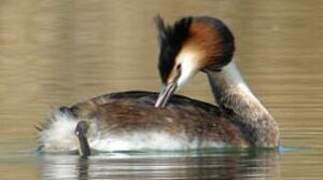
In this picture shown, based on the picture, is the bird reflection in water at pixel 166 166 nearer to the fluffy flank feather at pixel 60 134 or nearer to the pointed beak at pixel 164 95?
the fluffy flank feather at pixel 60 134

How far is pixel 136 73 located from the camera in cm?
1927

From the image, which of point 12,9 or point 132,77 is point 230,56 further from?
point 12,9

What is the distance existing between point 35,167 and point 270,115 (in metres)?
2.47

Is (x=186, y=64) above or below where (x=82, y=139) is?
above

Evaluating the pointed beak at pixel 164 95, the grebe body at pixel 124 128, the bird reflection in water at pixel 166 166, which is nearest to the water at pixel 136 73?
the bird reflection in water at pixel 166 166

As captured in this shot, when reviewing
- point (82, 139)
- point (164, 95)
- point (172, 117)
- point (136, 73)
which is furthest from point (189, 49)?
point (136, 73)

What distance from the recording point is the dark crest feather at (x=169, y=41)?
14055 millimetres

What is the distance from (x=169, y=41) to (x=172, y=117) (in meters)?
0.59

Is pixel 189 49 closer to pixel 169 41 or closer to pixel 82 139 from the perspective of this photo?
pixel 169 41

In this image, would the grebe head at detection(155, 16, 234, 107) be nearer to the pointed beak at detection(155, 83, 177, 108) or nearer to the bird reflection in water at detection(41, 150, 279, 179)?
→ the pointed beak at detection(155, 83, 177, 108)

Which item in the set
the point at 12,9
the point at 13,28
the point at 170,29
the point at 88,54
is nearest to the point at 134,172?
the point at 170,29

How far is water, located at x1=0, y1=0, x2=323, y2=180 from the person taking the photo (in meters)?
13.1

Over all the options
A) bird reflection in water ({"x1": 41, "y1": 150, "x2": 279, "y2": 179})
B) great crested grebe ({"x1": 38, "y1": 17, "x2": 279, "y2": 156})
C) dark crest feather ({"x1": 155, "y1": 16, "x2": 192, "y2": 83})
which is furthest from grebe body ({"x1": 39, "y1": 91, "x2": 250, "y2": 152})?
dark crest feather ({"x1": 155, "y1": 16, "x2": 192, "y2": 83})

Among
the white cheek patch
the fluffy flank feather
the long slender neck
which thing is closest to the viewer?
the fluffy flank feather
